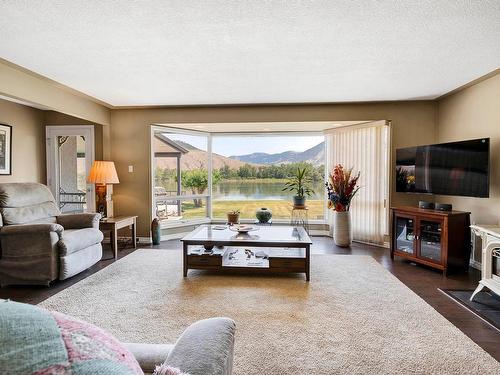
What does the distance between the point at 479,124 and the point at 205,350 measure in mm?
4420

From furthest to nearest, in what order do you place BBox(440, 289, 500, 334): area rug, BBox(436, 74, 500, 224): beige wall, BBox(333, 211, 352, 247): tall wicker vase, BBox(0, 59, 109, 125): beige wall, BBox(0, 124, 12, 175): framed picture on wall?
1. BBox(333, 211, 352, 247): tall wicker vase
2. BBox(0, 124, 12, 175): framed picture on wall
3. BBox(436, 74, 500, 224): beige wall
4. BBox(0, 59, 109, 125): beige wall
5. BBox(440, 289, 500, 334): area rug

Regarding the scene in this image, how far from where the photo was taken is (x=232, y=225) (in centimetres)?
391

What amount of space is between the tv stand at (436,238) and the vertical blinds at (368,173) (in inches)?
33.7

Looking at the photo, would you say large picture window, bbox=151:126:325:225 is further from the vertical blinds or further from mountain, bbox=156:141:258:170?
the vertical blinds

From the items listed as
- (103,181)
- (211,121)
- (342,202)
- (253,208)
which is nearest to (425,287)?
(342,202)

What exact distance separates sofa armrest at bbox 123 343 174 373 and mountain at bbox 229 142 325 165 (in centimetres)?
522

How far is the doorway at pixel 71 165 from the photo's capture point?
5.16 metres

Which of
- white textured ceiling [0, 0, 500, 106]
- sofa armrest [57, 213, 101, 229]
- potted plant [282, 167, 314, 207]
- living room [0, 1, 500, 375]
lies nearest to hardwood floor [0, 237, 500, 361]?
living room [0, 1, 500, 375]

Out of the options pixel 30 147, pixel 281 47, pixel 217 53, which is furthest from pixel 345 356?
pixel 30 147

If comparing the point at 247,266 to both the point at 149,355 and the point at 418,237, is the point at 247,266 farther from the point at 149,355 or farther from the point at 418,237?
the point at 149,355

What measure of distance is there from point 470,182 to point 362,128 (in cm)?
192

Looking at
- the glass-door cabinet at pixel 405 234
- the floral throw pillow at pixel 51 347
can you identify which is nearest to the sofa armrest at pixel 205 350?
the floral throw pillow at pixel 51 347

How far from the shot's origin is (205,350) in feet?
3.01

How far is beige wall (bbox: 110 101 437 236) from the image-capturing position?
465cm
